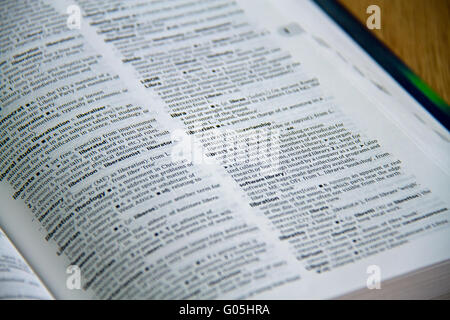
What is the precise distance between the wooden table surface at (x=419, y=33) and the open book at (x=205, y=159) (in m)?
0.04

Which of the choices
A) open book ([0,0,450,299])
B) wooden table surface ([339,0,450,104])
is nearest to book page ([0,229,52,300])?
open book ([0,0,450,299])

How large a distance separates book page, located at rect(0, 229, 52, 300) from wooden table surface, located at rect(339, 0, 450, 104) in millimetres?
440

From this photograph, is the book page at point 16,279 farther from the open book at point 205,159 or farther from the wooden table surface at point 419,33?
the wooden table surface at point 419,33

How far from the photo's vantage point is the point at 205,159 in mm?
466

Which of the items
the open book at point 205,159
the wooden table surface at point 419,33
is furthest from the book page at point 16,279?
the wooden table surface at point 419,33

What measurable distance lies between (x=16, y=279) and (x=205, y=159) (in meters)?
0.19

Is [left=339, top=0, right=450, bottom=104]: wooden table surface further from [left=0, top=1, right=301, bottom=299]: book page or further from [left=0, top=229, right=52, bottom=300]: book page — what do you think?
[left=0, top=229, right=52, bottom=300]: book page

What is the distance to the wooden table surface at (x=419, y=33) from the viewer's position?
1.83ft

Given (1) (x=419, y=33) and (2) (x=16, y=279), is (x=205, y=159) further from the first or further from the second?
(1) (x=419, y=33)

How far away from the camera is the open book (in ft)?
1.33

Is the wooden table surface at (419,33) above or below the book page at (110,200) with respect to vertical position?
above

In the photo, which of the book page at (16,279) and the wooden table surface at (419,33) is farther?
the wooden table surface at (419,33)
